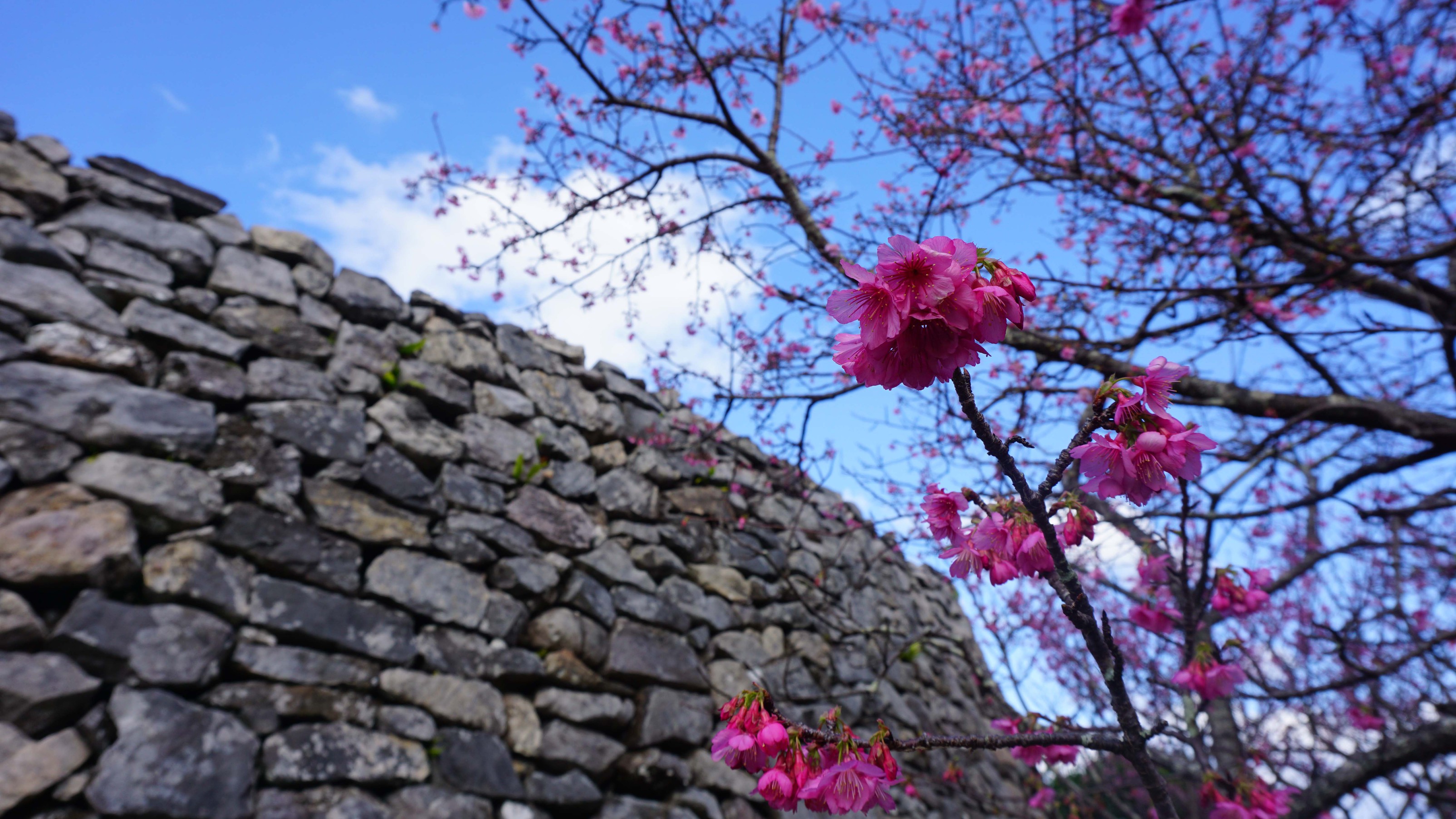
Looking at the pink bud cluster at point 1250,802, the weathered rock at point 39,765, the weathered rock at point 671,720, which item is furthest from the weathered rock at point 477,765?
the pink bud cluster at point 1250,802

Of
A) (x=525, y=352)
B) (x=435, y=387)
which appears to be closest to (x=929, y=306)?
(x=435, y=387)

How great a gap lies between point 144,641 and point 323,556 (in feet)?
1.86

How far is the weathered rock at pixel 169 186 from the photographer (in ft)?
9.88

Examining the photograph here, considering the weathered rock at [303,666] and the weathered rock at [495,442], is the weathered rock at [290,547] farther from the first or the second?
the weathered rock at [495,442]

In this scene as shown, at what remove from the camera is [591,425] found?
12.8 feet

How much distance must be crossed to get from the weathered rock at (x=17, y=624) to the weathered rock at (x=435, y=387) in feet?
4.87

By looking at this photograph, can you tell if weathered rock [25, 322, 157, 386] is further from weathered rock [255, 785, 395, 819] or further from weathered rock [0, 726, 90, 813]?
weathered rock [255, 785, 395, 819]

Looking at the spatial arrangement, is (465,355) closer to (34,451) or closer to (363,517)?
(363,517)

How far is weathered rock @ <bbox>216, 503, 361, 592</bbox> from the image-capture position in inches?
97.8

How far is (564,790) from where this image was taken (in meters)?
2.74

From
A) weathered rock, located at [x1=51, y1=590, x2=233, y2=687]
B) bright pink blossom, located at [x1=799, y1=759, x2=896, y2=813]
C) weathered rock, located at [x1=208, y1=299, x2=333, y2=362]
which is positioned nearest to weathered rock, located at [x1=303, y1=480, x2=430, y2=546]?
weathered rock, located at [x1=51, y1=590, x2=233, y2=687]

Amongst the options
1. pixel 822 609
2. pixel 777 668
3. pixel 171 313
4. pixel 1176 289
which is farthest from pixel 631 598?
pixel 1176 289

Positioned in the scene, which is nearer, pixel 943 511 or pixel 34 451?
pixel 943 511

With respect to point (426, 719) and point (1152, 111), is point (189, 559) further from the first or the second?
point (1152, 111)
